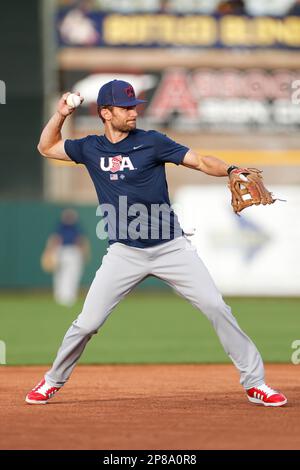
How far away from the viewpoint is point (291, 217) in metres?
23.3

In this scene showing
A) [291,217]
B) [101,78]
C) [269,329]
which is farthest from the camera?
[101,78]

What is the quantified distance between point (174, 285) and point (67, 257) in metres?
13.9

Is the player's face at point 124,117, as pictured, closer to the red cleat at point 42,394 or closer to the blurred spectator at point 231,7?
the red cleat at point 42,394

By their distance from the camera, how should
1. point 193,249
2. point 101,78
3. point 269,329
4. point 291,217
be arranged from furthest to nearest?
1. point 101,78
2. point 291,217
3. point 269,329
4. point 193,249

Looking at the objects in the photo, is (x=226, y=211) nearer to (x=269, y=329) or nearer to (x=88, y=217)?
(x=88, y=217)

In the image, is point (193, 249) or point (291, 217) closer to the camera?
point (193, 249)

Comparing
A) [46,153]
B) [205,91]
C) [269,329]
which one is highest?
[205,91]

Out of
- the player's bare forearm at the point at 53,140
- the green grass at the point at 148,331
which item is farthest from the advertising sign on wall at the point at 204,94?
the player's bare forearm at the point at 53,140

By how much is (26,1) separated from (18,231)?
20.0 feet

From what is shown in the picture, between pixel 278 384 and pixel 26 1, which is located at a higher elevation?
pixel 26 1

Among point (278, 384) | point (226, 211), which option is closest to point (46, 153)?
point (278, 384)

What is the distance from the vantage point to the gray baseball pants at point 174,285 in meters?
7.15

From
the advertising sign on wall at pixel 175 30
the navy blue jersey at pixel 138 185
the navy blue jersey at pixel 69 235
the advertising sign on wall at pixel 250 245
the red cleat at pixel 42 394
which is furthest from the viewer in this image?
the advertising sign on wall at pixel 175 30

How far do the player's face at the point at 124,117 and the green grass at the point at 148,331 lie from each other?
4.44m
